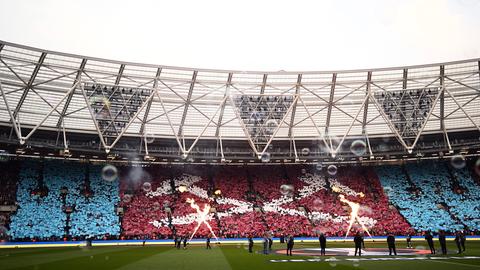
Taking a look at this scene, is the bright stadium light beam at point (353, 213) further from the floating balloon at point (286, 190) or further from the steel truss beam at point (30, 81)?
the steel truss beam at point (30, 81)

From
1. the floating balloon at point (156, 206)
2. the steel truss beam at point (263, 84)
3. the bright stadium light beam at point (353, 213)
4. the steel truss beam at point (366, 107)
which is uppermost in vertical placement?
the steel truss beam at point (263, 84)

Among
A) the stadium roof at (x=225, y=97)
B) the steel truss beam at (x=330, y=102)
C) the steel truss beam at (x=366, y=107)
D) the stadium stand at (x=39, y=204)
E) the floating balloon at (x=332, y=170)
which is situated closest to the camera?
the stadium roof at (x=225, y=97)

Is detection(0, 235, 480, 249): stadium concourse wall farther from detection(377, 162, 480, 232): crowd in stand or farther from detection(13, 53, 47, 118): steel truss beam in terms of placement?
detection(13, 53, 47, 118): steel truss beam

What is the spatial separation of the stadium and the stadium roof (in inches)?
7.0

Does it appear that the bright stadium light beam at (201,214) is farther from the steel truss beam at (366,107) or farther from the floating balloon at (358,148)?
the steel truss beam at (366,107)

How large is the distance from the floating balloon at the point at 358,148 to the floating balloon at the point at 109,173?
114 ft

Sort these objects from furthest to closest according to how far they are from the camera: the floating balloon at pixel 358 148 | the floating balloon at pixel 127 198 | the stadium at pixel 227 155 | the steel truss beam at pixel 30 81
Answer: the floating balloon at pixel 358 148
the floating balloon at pixel 127 198
the stadium at pixel 227 155
the steel truss beam at pixel 30 81

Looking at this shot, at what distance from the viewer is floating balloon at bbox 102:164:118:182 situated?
5242 centimetres

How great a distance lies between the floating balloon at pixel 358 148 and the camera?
5048 centimetres

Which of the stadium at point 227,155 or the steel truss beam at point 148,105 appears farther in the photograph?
the steel truss beam at point 148,105

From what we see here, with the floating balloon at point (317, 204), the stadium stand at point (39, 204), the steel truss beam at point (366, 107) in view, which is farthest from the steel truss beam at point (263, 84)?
the stadium stand at point (39, 204)

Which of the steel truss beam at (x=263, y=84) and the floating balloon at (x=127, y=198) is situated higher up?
the steel truss beam at (x=263, y=84)

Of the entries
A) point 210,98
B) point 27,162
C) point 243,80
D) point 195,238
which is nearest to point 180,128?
point 210,98

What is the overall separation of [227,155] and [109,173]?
60.9 ft
